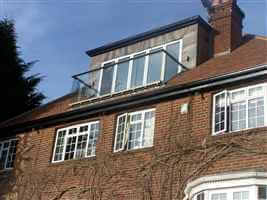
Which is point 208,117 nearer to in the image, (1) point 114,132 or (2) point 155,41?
(1) point 114,132

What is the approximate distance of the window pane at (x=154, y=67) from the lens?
17891 mm

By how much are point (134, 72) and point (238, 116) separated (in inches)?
218

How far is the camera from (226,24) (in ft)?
62.2

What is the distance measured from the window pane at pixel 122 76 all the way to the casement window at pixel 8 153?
14.8 ft

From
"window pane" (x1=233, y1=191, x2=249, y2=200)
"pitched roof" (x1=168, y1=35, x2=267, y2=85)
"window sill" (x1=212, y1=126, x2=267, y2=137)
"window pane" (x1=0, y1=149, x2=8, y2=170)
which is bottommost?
"window pane" (x1=233, y1=191, x2=249, y2=200)

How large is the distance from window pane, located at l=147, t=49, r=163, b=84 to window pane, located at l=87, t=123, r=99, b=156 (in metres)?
2.37

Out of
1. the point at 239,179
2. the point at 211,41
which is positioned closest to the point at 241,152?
the point at 239,179

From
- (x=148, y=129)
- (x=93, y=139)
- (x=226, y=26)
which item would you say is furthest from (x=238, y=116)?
(x=226, y=26)

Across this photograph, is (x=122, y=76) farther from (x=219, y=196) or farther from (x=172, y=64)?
(x=219, y=196)

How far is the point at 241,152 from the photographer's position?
44.2ft

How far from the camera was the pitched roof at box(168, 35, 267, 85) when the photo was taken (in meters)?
15.2

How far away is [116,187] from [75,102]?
15.2ft

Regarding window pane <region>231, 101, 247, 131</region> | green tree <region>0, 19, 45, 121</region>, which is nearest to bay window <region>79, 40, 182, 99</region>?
window pane <region>231, 101, 247, 131</region>

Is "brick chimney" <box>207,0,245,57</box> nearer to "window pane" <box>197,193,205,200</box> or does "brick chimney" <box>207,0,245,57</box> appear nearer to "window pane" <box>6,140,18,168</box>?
"window pane" <box>197,193,205,200</box>
